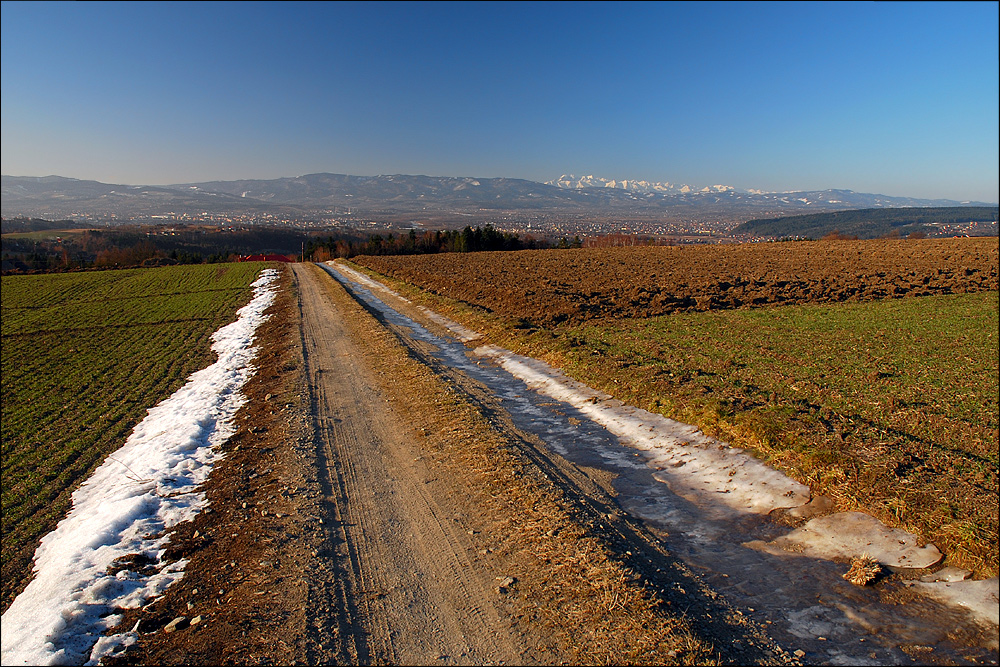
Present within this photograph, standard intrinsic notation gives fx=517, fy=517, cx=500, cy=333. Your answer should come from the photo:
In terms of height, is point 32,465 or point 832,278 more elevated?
point 832,278

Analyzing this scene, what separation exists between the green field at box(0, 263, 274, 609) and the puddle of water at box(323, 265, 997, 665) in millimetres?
7002

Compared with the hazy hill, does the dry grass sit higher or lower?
lower

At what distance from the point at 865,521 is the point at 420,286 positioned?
93.6ft

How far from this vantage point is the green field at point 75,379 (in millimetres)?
7938

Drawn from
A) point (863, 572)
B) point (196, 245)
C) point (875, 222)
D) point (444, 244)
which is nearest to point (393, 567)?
point (863, 572)

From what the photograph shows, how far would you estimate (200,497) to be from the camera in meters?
6.70

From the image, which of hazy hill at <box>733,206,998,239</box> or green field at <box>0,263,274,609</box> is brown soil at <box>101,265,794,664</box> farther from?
hazy hill at <box>733,206,998,239</box>

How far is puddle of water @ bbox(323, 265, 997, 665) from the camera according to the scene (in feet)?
12.2

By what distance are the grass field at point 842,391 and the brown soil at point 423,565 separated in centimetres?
242

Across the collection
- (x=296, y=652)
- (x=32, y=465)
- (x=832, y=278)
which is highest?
(x=832, y=278)

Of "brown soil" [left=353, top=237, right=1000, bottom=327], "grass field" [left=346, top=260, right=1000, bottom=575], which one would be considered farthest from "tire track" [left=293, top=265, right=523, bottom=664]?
"brown soil" [left=353, top=237, right=1000, bottom=327]

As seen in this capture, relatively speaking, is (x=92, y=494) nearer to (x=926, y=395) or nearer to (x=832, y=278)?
(x=926, y=395)

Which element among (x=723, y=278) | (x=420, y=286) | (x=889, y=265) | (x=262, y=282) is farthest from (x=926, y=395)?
(x=262, y=282)

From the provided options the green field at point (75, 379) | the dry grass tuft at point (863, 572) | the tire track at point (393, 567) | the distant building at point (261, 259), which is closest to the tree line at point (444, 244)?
the distant building at point (261, 259)
